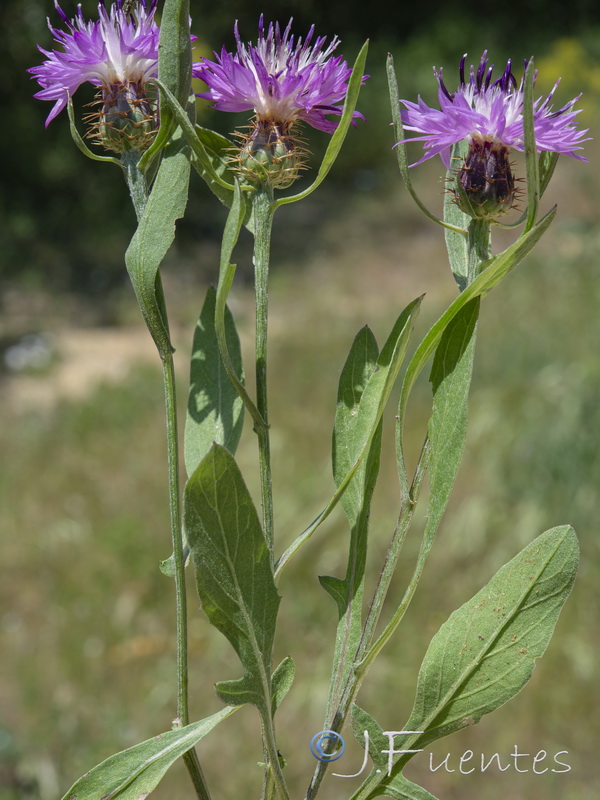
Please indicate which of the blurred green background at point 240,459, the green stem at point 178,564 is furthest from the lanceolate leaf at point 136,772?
the blurred green background at point 240,459

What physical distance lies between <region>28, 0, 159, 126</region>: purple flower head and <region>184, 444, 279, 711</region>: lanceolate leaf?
0.23 metres

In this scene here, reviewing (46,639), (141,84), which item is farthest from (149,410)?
(141,84)

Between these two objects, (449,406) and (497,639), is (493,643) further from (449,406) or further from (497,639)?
(449,406)

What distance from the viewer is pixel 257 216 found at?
47cm

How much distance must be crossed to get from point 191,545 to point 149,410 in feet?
12.5

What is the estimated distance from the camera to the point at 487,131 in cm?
49

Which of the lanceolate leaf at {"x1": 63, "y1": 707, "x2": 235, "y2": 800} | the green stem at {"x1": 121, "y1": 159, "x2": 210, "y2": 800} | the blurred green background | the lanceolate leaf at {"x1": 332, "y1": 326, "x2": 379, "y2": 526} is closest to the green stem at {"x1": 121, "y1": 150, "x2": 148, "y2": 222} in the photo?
the green stem at {"x1": 121, "y1": 159, "x2": 210, "y2": 800}

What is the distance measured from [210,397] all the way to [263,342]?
3.2 inches

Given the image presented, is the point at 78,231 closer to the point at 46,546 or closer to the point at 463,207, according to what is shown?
the point at 46,546

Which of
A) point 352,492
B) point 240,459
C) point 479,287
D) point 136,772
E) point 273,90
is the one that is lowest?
point 240,459

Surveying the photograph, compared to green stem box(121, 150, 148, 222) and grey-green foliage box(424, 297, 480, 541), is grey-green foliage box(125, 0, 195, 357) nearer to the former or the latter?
green stem box(121, 150, 148, 222)

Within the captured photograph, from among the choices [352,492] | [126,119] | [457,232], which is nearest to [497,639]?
[352,492]

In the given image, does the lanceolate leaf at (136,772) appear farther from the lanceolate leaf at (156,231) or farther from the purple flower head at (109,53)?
the purple flower head at (109,53)

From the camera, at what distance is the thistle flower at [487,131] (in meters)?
0.47
